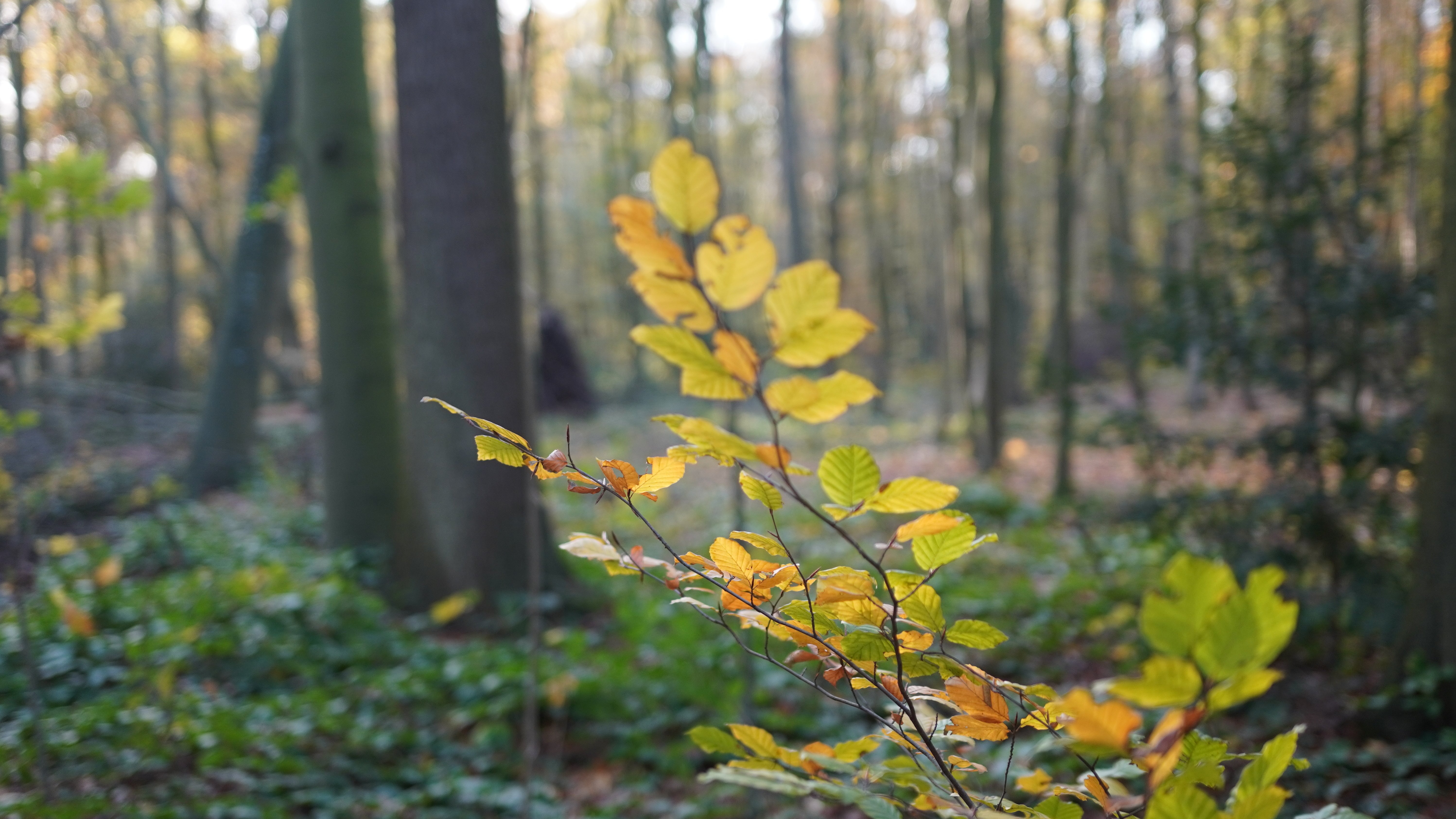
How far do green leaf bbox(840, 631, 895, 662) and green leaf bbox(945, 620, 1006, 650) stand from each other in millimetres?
82

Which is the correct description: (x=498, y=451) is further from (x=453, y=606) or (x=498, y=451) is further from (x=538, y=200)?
(x=538, y=200)

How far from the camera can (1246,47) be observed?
50.0 ft

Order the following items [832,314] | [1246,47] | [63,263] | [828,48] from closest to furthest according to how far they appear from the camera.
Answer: [832,314], [63,263], [1246,47], [828,48]

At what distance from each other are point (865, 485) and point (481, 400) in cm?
431

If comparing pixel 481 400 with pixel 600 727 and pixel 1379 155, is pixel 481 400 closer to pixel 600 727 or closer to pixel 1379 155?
pixel 600 727

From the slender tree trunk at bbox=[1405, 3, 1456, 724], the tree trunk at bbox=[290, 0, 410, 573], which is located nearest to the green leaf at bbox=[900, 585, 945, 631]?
the slender tree trunk at bbox=[1405, 3, 1456, 724]

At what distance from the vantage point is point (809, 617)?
826 millimetres

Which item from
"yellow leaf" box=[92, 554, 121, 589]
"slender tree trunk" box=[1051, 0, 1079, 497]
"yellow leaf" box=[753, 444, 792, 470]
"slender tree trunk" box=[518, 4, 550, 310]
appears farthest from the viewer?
"slender tree trunk" box=[518, 4, 550, 310]

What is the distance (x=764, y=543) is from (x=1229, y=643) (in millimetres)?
427

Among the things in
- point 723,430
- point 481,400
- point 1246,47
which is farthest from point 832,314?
point 1246,47

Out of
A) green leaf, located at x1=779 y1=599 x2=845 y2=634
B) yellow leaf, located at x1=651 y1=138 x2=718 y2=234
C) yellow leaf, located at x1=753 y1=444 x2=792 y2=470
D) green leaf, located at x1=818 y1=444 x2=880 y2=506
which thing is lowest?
green leaf, located at x1=779 y1=599 x2=845 y2=634

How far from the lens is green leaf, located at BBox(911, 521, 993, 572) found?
757 millimetres

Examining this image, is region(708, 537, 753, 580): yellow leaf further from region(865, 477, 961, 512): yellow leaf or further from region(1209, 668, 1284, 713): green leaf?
region(1209, 668, 1284, 713): green leaf

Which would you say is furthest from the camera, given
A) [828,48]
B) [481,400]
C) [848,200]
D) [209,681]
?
[848,200]
